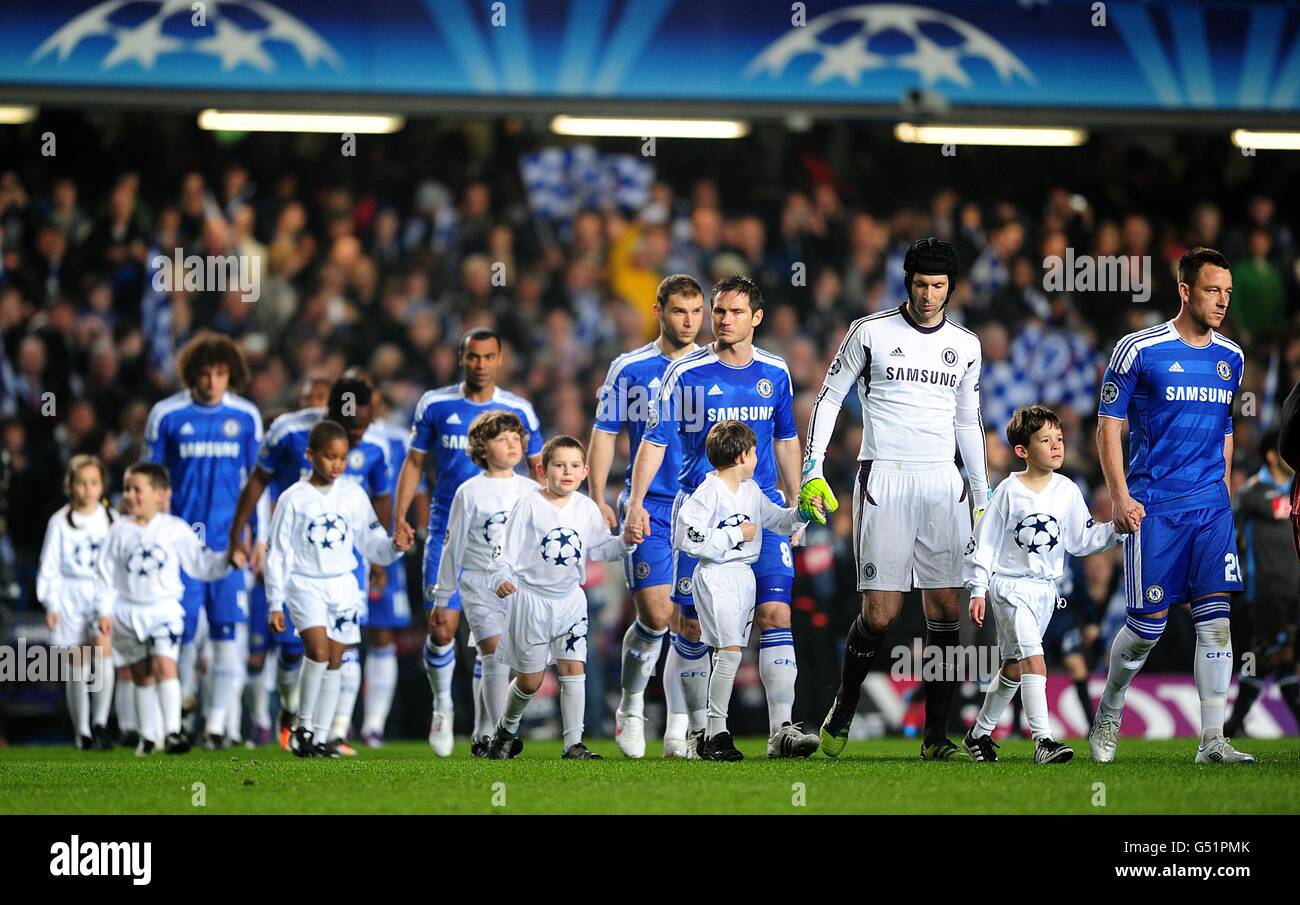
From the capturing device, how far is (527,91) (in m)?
15.0

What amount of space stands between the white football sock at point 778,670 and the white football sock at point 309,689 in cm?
267

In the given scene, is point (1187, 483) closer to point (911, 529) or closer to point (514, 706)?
point (911, 529)

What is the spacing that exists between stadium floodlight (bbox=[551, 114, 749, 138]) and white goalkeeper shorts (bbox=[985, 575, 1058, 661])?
24.3ft

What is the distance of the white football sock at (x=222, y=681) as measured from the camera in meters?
12.0

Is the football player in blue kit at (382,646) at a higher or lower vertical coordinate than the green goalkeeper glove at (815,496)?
lower

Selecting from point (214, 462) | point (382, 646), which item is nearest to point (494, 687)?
point (382, 646)

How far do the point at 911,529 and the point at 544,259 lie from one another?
886cm

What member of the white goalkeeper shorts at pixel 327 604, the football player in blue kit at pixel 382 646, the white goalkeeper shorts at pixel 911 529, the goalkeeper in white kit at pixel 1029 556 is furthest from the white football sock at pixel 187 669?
the goalkeeper in white kit at pixel 1029 556

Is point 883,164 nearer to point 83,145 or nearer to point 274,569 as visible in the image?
point 83,145

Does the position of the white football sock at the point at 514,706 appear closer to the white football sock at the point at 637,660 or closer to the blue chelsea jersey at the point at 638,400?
the white football sock at the point at 637,660

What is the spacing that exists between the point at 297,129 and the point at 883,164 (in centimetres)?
602

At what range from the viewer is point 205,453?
476 inches

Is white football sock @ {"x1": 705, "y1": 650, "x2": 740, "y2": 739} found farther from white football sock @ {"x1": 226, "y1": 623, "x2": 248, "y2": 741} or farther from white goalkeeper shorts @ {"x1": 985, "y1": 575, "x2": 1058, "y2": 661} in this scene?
white football sock @ {"x1": 226, "y1": 623, "x2": 248, "y2": 741}
